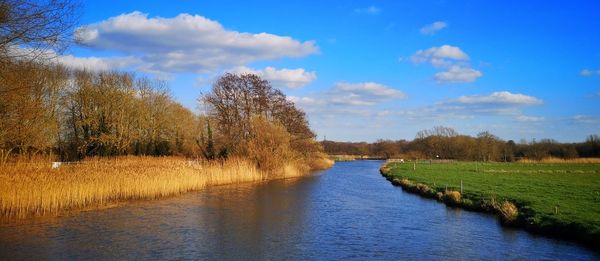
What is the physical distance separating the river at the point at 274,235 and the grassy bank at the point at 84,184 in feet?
2.98

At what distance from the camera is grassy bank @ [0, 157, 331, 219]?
54.9 feet

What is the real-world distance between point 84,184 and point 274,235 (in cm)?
971

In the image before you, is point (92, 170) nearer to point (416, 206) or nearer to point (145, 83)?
point (416, 206)

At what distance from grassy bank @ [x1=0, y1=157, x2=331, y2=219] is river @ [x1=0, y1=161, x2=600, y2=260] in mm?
908

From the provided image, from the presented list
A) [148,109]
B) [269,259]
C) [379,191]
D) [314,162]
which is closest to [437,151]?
[314,162]

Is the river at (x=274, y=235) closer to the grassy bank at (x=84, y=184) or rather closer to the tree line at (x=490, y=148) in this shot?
the grassy bank at (x=84, y=184)

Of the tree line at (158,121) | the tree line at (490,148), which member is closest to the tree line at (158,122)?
the tree line at (158,121)

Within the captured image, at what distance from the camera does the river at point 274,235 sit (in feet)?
40.2

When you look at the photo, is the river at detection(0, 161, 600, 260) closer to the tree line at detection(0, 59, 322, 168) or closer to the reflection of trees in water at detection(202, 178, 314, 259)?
the reflection of trees in water at detection(202, 178, 314, 259)

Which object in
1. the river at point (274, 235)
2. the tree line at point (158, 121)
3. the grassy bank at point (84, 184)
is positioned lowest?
the river at point (274, 235)

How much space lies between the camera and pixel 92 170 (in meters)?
22.4

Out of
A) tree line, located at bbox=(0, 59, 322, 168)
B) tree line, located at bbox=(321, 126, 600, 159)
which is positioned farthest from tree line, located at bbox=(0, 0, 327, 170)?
tree line, located at bbox=(321, 126, 600, 159)

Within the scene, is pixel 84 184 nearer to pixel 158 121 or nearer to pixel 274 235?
pixel 274 235

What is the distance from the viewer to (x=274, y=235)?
14.8 metres
